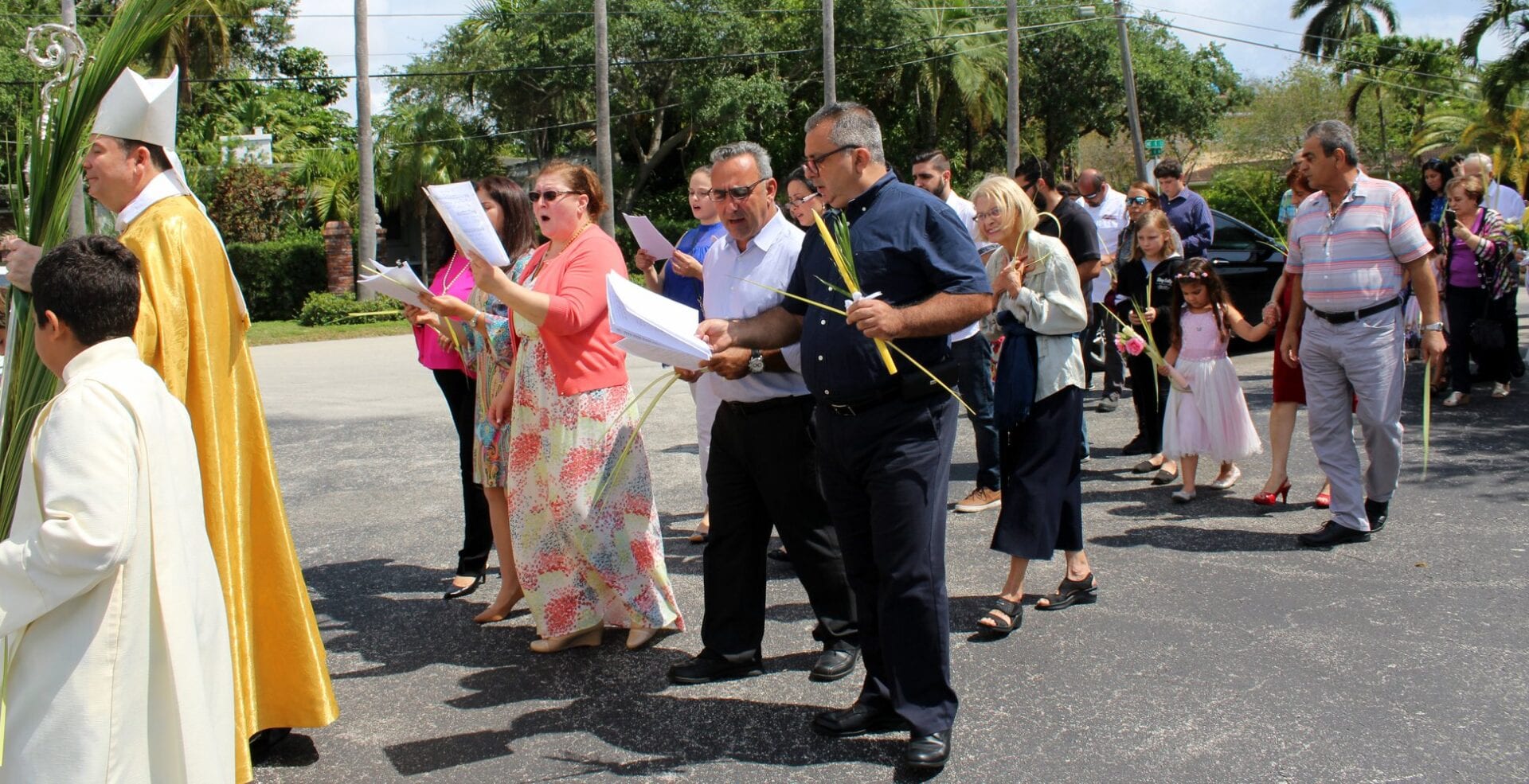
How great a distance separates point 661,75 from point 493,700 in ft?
111

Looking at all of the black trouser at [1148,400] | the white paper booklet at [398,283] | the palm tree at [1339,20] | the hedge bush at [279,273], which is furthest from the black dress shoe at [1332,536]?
the palm tree at [1339,20]

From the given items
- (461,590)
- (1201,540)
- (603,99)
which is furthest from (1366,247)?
(603,99)

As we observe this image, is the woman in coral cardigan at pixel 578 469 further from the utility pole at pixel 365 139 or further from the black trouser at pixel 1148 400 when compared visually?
the utility pole at pixel 365 139

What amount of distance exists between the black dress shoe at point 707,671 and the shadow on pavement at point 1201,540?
7.97 ft

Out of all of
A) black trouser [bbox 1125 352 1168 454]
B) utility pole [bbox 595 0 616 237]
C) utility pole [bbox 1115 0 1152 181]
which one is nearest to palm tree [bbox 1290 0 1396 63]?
utility pole [bbox 1115 0 1152 181]

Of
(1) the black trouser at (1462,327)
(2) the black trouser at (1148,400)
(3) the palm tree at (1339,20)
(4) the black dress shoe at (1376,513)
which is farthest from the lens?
(3) the palm tree at (1339,20)

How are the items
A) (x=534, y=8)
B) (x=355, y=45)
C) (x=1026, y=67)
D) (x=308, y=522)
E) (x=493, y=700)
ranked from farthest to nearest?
(x=1026, y=67)
(x=534, y=8)
(x=355, y=45)
(x=308, y=522)
(x=493, y=700)

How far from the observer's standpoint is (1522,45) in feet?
51.2

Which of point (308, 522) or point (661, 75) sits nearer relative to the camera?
point (308, 522)

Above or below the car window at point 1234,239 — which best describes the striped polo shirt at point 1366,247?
below

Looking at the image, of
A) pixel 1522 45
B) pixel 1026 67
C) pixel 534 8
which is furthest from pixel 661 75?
pixel 1522 45

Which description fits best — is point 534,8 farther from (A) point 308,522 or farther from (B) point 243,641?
(B) point 243,641

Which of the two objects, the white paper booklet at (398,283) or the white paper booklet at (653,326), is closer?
the white paper booklet at (653,326)

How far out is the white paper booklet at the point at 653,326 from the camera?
402cm
